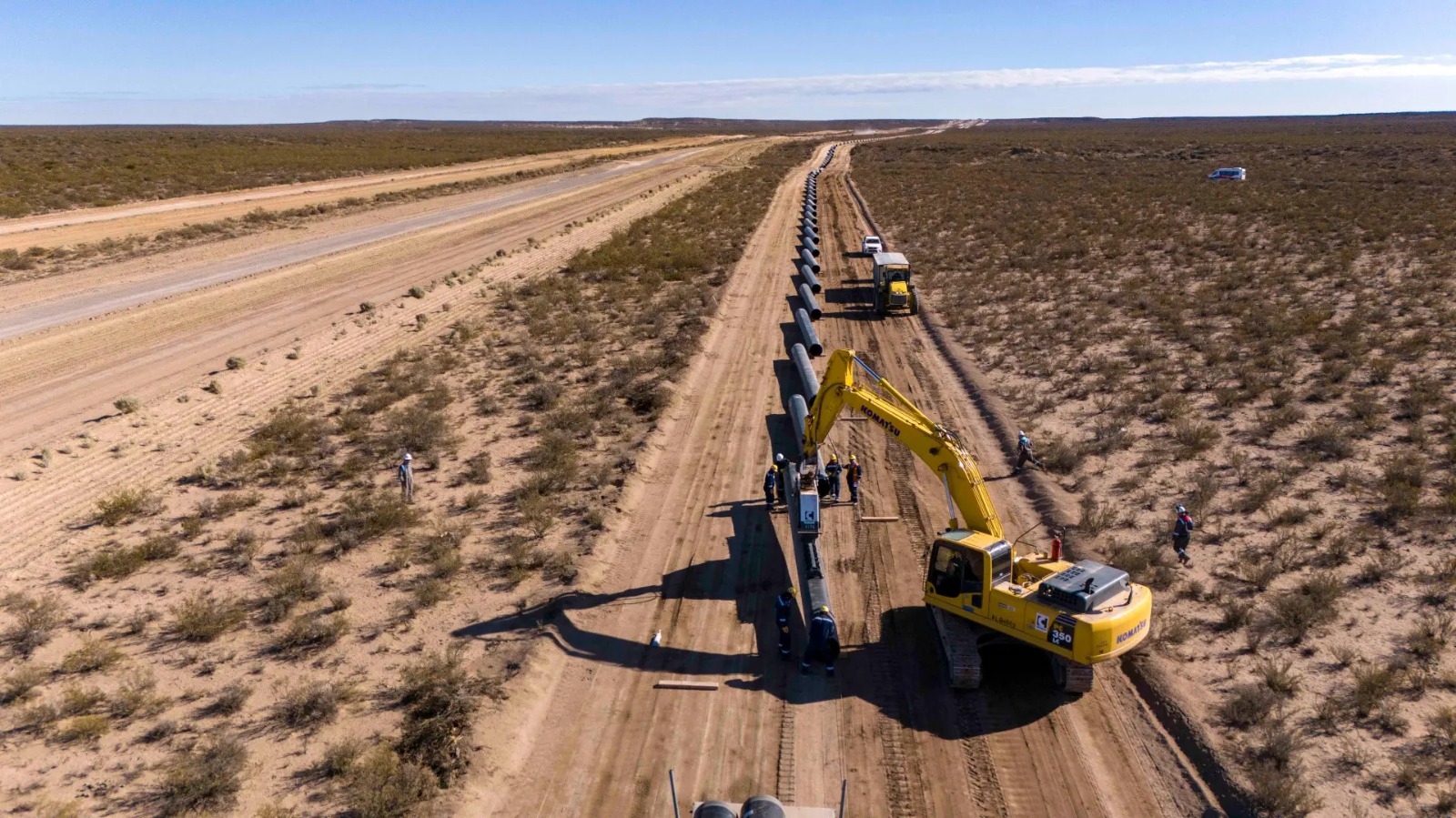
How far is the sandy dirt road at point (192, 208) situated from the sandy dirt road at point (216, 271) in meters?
11.1

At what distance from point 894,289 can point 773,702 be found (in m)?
27.2

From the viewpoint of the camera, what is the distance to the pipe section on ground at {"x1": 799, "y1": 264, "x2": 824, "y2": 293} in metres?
40.8

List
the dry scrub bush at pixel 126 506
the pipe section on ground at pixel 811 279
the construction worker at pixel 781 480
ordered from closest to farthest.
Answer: the dry scrub bush at pixel 126 506 → the construction worker at pixel 781 480 → the pipe section on ground at pixel 811 279

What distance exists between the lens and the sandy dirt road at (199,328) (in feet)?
89.2

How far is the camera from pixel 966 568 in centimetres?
1329

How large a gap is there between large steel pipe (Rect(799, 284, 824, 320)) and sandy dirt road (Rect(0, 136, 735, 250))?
153 ft

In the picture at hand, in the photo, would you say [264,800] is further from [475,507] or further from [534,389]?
[534,389]

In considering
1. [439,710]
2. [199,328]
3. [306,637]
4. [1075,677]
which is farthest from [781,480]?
[199,328]

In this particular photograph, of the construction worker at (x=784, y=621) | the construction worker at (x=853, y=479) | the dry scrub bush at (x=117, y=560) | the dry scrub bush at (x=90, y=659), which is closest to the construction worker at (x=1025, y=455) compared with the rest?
the construction worker at (x=853, y=479)

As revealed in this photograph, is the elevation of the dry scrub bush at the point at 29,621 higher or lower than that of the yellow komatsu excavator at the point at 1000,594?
lower

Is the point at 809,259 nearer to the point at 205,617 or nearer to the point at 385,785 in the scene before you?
the point at 205,617

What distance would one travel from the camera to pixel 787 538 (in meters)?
18.2

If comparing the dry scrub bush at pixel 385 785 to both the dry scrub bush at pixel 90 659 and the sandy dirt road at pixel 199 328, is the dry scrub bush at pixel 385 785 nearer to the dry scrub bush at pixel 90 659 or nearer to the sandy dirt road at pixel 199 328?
the dry scrub bush at pixel 90 659

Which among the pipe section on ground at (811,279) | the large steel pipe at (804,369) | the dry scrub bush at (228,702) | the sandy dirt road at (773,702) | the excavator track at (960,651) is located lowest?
the sandy dirt road at (773,702)
